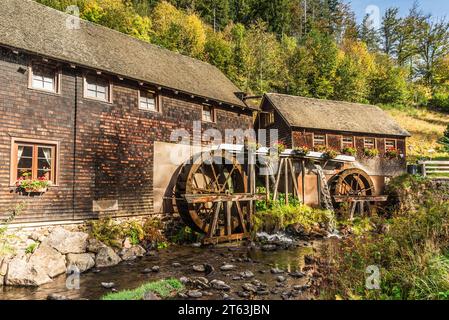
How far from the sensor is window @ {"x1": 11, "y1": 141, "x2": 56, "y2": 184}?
917cm

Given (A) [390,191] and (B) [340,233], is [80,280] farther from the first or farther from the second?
(A) [390,191]

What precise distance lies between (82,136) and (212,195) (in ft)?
15.3

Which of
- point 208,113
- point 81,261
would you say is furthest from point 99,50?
point 81,261

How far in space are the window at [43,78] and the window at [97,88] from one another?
928mm

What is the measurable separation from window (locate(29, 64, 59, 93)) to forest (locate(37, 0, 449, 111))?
17244 millimetres

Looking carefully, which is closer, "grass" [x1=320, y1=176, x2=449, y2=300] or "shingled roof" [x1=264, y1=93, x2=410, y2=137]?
"grass" [x1=320, y1=176, x2=449, y2=300]

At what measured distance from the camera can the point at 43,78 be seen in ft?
32.8

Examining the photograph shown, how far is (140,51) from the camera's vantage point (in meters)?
14.6

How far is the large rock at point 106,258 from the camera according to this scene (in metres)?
9.34

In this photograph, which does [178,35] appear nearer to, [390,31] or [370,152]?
[370,152]

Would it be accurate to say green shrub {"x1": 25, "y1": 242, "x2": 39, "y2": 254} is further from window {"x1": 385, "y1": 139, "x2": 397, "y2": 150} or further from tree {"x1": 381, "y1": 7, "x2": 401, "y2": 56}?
tree {"x1": 381, "y1": 7, "x2": 401, "y2": 56}

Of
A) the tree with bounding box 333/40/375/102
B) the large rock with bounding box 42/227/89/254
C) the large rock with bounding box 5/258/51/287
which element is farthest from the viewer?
the tree with bounding box 333/40/375/102

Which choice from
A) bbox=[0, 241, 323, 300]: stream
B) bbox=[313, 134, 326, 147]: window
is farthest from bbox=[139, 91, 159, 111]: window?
bbox=[313, 134, 326, 147]: window
